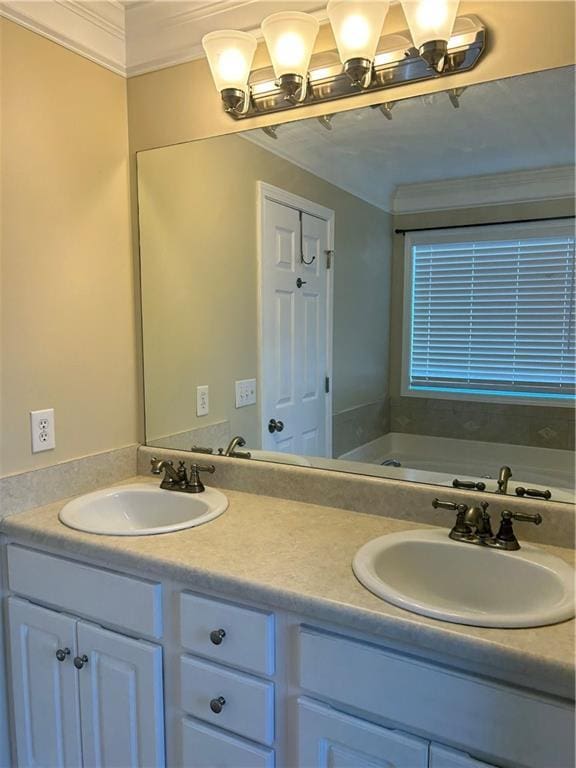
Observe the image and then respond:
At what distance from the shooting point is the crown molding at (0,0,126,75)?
144 cm

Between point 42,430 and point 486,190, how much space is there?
4.76 ft

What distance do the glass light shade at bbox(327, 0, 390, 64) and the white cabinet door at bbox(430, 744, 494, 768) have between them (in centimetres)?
156

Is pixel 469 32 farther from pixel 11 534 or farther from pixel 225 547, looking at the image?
pixel 11 534

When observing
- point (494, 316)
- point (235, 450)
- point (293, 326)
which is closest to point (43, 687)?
point (235, 450)

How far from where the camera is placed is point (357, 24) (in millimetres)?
1353

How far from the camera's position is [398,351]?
5.51ft

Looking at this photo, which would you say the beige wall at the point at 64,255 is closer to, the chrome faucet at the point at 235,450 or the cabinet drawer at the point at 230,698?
the chrome faucet at the point at 235,450

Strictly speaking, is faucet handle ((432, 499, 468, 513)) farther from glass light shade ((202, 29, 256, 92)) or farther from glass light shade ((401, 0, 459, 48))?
glass light shade ((202, 29, 256, 92))

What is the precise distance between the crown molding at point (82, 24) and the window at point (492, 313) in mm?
1140

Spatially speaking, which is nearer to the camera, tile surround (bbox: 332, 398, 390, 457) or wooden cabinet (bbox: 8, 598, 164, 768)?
wooden cabinet (bbox: 8, 598, 164, 768)

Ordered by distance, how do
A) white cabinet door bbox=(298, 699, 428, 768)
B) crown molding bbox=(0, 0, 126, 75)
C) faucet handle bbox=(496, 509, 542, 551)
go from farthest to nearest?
crown molding bbox=(0, 0, 126, 75), faucet handle bbox=(496, 509, 542, 551), white cabinet door bbox=(298, 699, 428, 768)

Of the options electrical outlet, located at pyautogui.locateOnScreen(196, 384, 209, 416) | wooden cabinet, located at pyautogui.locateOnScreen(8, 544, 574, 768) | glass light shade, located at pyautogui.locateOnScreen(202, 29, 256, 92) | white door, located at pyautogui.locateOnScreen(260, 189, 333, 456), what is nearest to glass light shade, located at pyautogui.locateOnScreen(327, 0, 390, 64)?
glass light shade, located at pyautogui.locateOnScreen(202, 29, 256, 92)

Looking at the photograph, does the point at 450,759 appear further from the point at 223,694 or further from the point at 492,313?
the point at 492,313

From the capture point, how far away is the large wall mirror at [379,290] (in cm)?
142
